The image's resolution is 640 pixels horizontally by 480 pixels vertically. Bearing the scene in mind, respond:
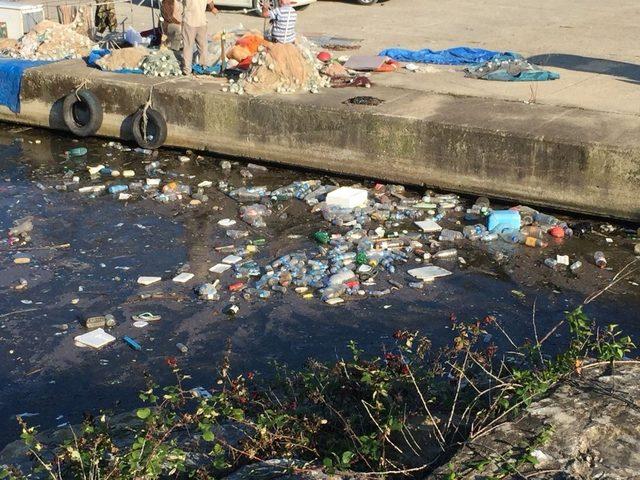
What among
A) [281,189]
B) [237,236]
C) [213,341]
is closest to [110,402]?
[213,341]

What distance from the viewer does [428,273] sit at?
856cm

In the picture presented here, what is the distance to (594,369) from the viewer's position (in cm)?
434

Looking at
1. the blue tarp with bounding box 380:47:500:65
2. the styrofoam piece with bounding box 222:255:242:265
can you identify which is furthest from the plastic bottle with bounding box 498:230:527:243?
the blue tarp with bounding box 380:47:500:65

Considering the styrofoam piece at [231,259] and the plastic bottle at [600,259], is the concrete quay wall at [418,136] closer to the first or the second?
the plastic bottle at [600,259]

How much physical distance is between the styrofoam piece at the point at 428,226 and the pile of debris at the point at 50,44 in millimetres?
6944

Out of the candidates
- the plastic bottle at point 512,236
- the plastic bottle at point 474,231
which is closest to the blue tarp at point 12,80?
the plastic bottle at point 474,231

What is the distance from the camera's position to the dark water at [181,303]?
6.98m

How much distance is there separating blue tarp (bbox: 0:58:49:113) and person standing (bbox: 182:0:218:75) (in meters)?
2.32

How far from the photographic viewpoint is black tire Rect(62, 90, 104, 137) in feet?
41.2

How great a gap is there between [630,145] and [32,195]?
6.47m

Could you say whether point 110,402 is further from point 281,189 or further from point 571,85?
point 571,85

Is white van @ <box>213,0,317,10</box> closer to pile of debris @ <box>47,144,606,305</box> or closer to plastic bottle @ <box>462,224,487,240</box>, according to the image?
pile of debris @ <box>47,144,606,305</box>

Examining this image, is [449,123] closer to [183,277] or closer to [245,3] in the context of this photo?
[183,277]

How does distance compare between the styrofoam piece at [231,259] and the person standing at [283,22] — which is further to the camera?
the person standing at [283,22]
